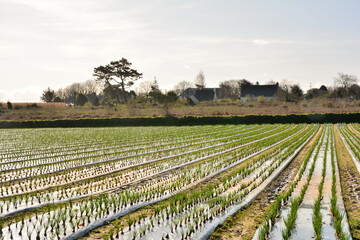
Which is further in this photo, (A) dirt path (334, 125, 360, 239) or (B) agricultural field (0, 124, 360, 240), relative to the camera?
(A) dirt path (334, 125, 360, 239)

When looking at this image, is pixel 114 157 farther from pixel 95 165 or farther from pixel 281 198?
pixel 281 198

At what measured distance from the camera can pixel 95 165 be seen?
10492mm

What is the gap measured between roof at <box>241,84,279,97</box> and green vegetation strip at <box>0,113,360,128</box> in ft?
110

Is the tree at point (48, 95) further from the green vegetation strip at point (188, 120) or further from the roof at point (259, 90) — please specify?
the roof at point (259, 90)

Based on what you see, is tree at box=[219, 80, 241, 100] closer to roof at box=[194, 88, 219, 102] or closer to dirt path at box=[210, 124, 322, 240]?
roof at box=[194, 88, 219, 102]

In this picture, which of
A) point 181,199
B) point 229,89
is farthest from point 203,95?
point 181,199

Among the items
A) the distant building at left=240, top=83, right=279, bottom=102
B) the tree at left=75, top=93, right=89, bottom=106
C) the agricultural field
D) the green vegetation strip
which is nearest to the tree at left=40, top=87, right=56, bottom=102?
the tree at left=75, top=93, right=89, bottom=106

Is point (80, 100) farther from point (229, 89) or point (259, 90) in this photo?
point (229, 89)

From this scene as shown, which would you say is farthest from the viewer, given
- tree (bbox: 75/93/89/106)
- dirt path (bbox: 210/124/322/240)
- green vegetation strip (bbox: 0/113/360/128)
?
tree (bbox: 75/93/89/106)

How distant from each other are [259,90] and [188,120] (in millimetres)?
36952

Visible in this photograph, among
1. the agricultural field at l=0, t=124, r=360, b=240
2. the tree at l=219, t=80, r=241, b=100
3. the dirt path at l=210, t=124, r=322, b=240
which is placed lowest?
the dirt path at l=210, t=124, r=322, b=240

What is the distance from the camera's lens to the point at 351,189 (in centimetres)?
698

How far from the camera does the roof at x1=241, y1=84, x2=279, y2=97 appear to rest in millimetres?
68500

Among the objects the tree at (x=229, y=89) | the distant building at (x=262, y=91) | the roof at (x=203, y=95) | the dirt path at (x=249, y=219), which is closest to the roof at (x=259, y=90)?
the distant building at (x=262, y=91)
